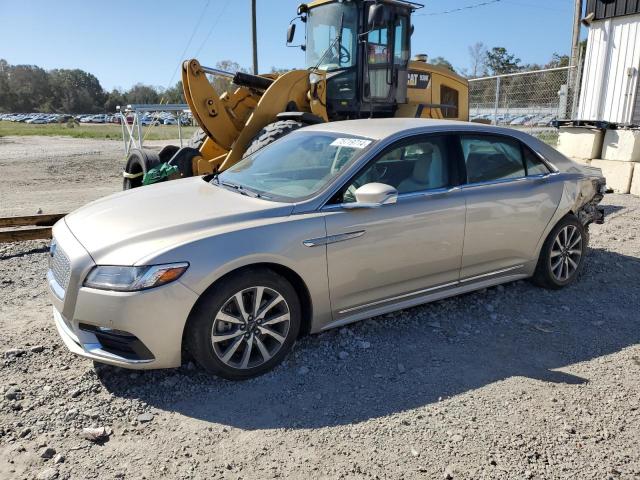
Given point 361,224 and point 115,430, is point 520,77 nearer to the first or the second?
point 361,224

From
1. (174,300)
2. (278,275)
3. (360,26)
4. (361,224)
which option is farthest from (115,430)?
(360,26)

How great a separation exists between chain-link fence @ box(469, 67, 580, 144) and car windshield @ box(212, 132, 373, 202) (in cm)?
973

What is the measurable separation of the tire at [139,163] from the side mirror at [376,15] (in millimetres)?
3621

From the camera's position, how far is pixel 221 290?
310 centimetres

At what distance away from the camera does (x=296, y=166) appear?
4137 millimetres

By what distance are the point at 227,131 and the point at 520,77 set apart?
9.35 m

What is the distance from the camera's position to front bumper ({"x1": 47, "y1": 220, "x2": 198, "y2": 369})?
291 centimetres

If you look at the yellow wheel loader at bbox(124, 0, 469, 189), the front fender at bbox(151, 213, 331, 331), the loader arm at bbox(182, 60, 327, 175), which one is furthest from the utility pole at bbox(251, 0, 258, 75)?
the front fender at bbox(151, 213, 331, 331)

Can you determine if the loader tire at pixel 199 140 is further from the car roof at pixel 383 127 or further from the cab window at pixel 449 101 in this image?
the cab window at pixel 449 101

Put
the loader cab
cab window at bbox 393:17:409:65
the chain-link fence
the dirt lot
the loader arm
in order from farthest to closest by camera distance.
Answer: the chain-link fence, cab window at bbox 393:17:409:65, the loader cab, the loader arm, the dirt lot

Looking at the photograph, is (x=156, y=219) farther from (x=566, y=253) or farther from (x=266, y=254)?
(x=566, y=253)

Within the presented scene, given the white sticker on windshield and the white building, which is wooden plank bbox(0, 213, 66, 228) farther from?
the white building

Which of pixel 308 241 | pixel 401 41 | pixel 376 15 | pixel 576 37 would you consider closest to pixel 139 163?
pixel 376 15

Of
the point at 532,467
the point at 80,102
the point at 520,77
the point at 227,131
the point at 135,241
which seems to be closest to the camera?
the point at 532,467
